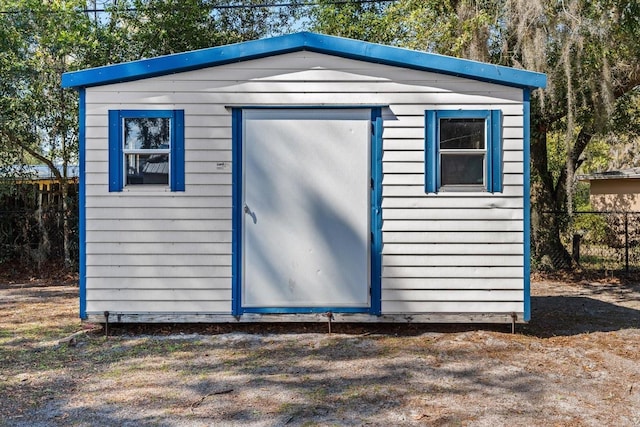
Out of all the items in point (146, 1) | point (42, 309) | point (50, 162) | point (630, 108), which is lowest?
point (42, 309)

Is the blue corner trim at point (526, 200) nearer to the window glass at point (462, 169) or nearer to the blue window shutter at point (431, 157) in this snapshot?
the window glass at point (462, 169)

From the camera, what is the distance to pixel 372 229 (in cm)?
625

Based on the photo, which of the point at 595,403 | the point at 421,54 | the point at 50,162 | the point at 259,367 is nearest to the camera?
the point at 595,403

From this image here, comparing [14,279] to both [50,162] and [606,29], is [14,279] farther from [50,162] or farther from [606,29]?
[606,29]

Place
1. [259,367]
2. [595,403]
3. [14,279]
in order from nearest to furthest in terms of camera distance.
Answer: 1. [595,403]
2. [259,367]
3. [14,279]

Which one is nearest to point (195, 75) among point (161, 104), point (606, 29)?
point (161, 104)

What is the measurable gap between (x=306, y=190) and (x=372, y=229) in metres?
0.75

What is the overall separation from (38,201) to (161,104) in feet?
21.8

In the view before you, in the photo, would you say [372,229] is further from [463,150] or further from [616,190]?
[616,190]

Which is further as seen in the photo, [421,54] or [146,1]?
[146,1]

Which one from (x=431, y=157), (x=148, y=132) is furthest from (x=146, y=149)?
(x=431, y=157)

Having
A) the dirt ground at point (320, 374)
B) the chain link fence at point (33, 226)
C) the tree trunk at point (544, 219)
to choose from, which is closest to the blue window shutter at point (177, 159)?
the dirt ground at point (320, 374)

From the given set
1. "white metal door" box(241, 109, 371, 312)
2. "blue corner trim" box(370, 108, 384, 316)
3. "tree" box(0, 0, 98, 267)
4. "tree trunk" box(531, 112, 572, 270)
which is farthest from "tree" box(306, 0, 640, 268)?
"tree" box(0, 0, 98, 267)

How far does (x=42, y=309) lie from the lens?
8.02 m
